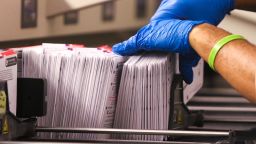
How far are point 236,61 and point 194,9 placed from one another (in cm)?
37

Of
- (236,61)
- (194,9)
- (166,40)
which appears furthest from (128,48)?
(236,61)

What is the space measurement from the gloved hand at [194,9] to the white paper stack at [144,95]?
5.6 inches

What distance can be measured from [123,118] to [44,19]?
1339mm

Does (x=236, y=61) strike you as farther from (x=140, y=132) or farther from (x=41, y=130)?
(x=41, y=130)

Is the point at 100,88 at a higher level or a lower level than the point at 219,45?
lower

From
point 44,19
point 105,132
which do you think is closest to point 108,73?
point 105,132

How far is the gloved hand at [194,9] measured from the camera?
1120 mm

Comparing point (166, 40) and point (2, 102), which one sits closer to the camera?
point (2, 102)

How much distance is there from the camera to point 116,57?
105cm

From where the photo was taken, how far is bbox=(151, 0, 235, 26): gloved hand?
112 centimetres

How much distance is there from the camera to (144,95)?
1029mm

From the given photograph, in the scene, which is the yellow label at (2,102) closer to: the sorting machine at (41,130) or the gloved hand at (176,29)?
the sorting machine at (41,130)

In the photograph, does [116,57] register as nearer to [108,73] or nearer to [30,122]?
[108,73]

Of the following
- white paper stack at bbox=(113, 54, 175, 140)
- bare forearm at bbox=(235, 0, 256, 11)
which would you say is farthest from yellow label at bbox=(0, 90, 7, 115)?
bare forearm at bbox=(235, 0, 256, 11)
